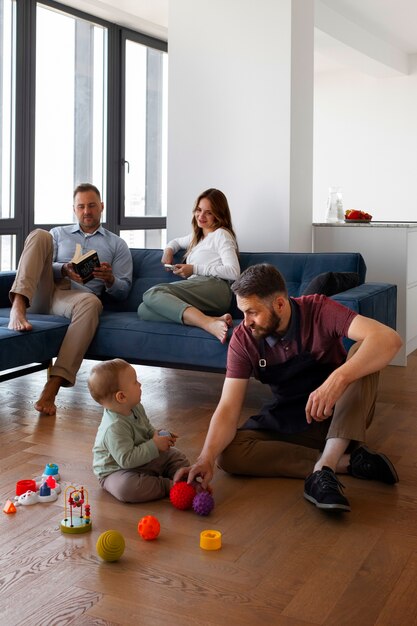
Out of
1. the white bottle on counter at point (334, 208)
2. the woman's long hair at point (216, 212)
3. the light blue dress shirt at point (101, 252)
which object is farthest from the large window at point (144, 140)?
the woman's long hair at point (216, 212)

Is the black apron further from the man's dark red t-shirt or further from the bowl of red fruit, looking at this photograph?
the bowl of red fruit

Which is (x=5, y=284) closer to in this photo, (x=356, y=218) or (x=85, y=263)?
(x=85, y=263)

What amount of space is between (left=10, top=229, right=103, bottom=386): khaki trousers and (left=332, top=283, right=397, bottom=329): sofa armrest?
1.29 meters

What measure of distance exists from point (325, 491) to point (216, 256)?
2160 mm

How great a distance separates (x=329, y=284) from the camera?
3980 mm

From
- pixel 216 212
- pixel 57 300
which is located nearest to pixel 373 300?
pixel 216 212

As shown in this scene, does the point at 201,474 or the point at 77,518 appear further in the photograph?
the point at 201,474

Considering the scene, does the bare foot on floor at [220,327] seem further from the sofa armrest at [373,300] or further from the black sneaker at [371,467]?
the black sneaker at [371,467]

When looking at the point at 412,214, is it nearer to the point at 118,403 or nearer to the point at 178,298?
the point at 178,298

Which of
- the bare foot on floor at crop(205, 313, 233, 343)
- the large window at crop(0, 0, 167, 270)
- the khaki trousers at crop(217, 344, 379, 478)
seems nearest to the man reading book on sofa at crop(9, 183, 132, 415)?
the bare foot on floor at crop(205, 313, 233, 343)

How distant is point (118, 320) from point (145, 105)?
152 inches

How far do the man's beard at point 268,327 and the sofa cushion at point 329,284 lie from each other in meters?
1.34

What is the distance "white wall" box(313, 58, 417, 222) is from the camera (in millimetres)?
8336

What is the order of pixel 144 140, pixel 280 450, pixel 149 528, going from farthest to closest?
pixel 144 140
pixel 280 450
pixel 149 528
